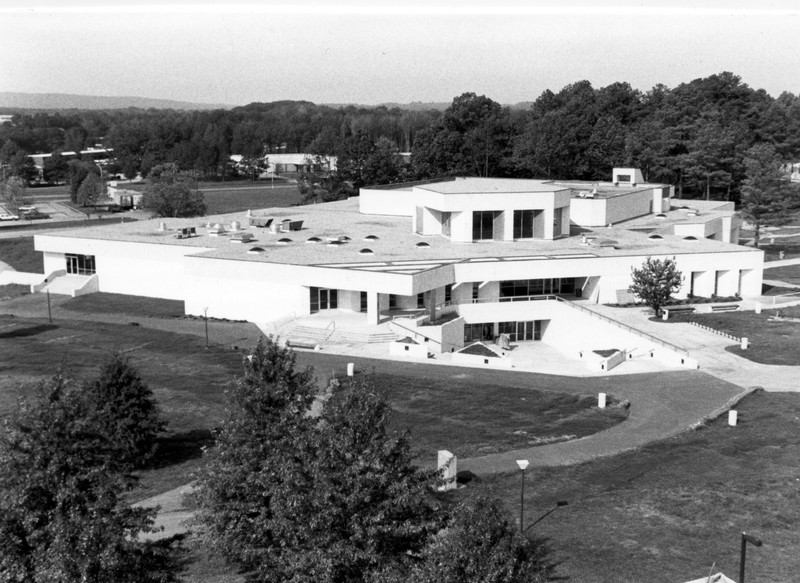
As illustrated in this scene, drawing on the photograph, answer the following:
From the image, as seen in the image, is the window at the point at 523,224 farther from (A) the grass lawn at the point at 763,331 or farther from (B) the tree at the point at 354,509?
(B) the tree at the point at 354,509

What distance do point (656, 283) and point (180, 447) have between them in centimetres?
2860

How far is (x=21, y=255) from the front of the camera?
8169cm

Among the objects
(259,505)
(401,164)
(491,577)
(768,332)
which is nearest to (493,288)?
(768,332)

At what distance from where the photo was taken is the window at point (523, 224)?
65062 mm

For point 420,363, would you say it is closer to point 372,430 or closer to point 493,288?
point 493,288

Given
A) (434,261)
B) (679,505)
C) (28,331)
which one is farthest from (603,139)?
(679,505)

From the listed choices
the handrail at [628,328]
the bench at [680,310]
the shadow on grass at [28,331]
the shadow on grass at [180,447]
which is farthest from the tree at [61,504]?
the bench at [680,310]

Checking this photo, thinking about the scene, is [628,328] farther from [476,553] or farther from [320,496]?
[476,553]

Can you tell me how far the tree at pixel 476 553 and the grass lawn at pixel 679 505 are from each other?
19.7ft

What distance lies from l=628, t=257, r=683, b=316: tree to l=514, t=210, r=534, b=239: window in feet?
40.3

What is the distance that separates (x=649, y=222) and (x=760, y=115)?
5303 cm

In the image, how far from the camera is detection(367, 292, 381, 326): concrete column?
52844 millimetres

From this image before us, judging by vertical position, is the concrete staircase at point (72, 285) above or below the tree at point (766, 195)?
below

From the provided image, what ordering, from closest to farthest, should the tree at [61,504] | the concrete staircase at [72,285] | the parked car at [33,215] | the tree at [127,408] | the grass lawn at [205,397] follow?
the tree at [61,504] < the tree at [127,408] < the grass lawn at [205,397] < the concrete staircase at [72,285] < the parked car at [33,215]
